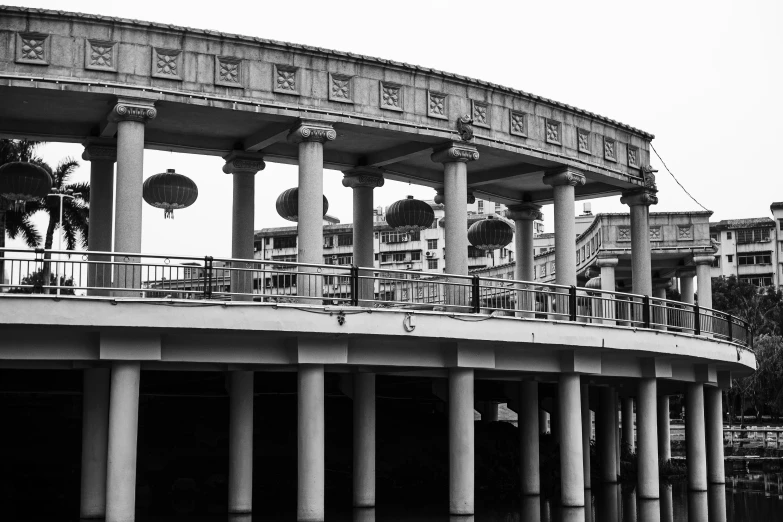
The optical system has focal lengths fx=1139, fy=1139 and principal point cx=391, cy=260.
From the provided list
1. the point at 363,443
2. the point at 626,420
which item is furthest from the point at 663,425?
the point at 363,443

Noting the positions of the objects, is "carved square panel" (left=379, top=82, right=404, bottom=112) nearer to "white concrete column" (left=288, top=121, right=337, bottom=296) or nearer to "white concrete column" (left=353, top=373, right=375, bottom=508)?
"white concrete column" (left=288, top=121, right=337, bottom=296)

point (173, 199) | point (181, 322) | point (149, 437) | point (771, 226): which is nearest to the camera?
point (181, 322)

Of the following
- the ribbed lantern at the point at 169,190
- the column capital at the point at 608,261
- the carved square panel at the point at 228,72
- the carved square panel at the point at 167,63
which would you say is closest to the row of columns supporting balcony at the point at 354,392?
the carved square panel at the point at 167,63

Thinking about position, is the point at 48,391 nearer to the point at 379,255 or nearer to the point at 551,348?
the point at 551,348

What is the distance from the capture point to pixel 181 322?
75.6ft

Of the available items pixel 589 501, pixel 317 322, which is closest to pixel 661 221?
pixel 589 501

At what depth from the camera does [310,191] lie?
2702 cm

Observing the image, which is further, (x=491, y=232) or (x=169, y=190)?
(x=491, y=232)

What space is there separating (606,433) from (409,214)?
10.6 m

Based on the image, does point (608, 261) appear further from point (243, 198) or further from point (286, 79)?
point (286, 79)

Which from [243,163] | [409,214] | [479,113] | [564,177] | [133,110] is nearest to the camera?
[133,110]

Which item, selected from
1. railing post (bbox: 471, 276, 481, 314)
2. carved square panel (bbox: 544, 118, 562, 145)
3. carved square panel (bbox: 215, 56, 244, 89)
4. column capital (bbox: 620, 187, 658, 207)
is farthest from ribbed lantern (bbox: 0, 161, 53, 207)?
column capital (bbox: 620, 187, 658, 207)

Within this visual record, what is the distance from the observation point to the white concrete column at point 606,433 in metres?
38.6

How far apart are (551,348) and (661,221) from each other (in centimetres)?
2173
